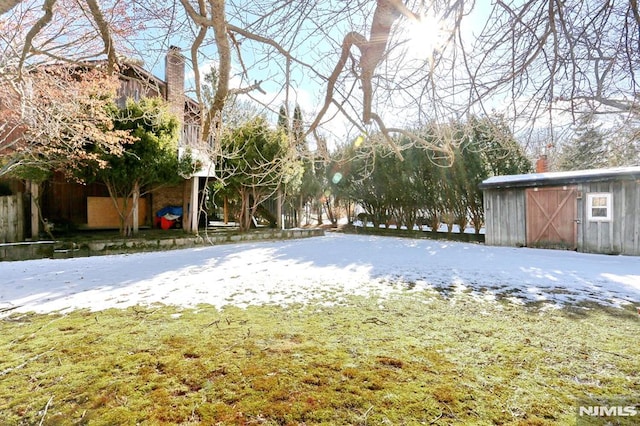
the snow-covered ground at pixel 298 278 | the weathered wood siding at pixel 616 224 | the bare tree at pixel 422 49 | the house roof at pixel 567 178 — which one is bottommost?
the snow-covered ground at pixel 298 278

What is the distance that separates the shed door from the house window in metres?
0.35

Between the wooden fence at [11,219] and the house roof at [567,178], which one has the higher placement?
the house roof at [567,178]

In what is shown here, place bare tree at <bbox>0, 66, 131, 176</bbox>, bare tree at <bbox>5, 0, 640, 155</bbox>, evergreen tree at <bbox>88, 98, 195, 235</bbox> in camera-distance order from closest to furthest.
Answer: bare tree at <bbox>5, 0, 640, 155</bbox>, bare tree at <bbox>0, 66, 131, 176</bbox>, evergreen tree at <bbox>88, 98, 195, 235</bbox>

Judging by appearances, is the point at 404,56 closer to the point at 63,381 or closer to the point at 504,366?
the point at 504,366

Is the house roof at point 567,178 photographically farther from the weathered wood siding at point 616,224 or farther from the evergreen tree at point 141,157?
the evergreen tree at point 141,157

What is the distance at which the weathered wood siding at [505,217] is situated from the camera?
1087 centimetres

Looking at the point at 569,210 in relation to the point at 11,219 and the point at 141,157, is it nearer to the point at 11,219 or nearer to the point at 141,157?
the point at 141,157

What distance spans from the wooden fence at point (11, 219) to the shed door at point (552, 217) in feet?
51.1

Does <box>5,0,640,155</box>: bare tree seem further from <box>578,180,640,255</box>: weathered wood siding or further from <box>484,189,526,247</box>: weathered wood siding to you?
<box>484,189,526,247</box>: weathered wood siding

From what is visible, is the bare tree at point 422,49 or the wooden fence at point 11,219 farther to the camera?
the wooden fence at point 11,219

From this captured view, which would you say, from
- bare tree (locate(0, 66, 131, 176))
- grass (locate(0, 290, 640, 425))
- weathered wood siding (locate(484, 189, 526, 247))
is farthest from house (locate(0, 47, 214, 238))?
weathered wood siding (locate(484, 189, 526, 247))

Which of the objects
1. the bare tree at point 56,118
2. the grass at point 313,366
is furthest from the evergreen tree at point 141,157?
the grass at point 313,366

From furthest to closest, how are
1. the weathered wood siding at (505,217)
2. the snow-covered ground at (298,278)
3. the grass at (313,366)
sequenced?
the weathered wood siding at (505,217) → the snow-covered ground at (298,278) → the grass at (313,366)

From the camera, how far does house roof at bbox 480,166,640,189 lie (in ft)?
28.4
